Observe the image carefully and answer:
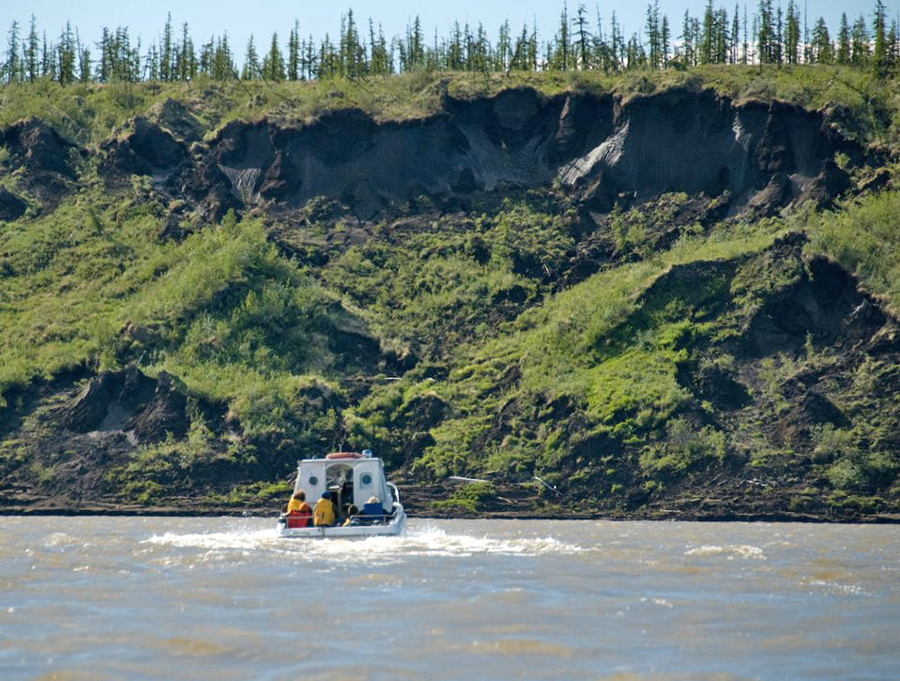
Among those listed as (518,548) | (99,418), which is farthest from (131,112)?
(518,548)

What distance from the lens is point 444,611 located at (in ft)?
65.3

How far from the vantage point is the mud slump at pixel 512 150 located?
8856 centimetres

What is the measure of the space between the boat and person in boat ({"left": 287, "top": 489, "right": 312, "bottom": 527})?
3 centimetres

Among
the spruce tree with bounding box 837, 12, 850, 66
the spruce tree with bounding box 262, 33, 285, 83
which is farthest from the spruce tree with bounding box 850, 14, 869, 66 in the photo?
the spruce tree with bounding box 262, 33, 285, 83

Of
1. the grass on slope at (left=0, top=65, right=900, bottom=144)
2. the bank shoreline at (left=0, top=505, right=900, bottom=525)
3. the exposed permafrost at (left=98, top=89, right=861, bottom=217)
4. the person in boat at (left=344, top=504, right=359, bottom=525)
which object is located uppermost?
the grass on slope at (left=0, top=65, right=900, bottom=144)

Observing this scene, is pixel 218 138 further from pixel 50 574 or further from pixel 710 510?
pixel 50 574

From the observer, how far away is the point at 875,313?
68.8 meters

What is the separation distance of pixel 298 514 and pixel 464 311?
1851 inches

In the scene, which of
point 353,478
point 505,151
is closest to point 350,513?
point 353,478

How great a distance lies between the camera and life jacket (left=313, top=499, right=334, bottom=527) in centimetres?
3622

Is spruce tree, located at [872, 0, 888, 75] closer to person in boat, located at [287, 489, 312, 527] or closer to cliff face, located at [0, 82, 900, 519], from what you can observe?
cliff face, located at [0, 82, 900, 519]

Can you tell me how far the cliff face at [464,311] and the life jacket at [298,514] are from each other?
24373mm

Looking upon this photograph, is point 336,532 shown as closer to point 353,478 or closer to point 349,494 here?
point 353,478

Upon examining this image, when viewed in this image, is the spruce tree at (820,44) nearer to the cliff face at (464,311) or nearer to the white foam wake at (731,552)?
the cliff face at (464,311)
